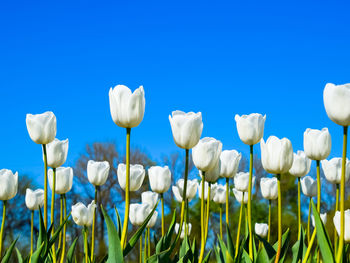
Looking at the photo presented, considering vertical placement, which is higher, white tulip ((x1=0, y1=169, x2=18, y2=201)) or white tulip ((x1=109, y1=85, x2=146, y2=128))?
white tulip ((x1=109, y1=85, x2=146, y2=128))

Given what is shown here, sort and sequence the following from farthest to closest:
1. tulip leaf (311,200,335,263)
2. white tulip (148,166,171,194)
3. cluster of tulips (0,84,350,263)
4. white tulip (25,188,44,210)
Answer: white tulip (25,188,44,210) < white tulip (148,166,171,194) < tulip leaf (311,200,335,263) < cluster of tulips (0,84,350,263)

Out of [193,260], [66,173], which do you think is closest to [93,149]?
[66,173]

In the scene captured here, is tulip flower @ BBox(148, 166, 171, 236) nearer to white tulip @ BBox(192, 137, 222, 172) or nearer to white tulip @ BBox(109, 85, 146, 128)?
white tulip @ BBox(192, 137, 222, 172)

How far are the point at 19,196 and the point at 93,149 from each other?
3521mm

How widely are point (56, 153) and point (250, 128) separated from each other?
1.58 metres

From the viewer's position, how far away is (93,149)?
18469mm

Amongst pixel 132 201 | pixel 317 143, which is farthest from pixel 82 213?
pixel 132 201

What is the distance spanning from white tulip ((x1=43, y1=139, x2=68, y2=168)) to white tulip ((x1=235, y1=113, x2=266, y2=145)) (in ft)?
4.80

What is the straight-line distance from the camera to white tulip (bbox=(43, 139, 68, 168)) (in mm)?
3537

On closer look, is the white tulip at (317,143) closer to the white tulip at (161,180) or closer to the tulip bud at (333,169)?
the tulip bud at (333,169)

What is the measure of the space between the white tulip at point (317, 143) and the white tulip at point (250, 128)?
1.18ft

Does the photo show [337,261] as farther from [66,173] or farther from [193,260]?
[66,173]

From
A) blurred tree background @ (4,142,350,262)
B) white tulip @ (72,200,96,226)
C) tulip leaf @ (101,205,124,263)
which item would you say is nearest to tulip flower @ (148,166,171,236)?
white tulip @ (72,200,96,226)

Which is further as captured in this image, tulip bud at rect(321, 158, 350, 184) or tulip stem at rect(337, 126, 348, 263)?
tulip bud at rect(321, 158, 350, 184)
